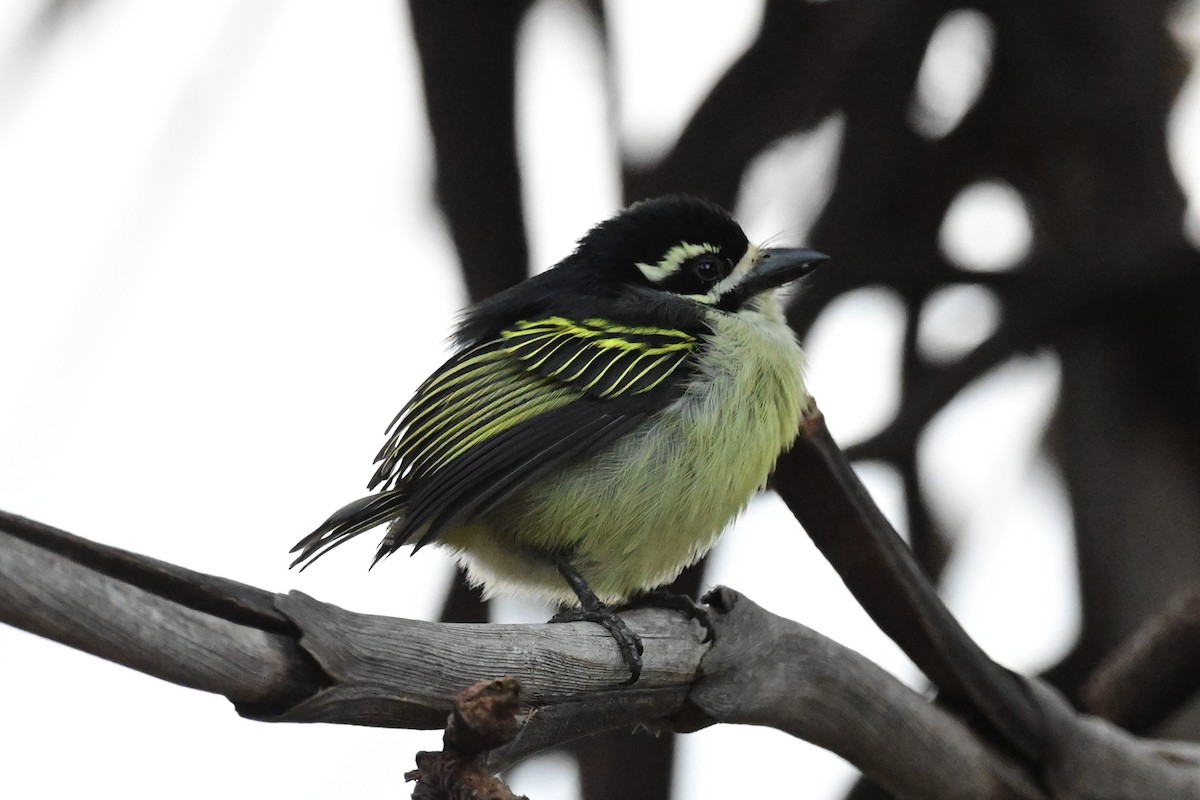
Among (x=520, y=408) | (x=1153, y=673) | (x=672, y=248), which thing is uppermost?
(x=672, y=248)

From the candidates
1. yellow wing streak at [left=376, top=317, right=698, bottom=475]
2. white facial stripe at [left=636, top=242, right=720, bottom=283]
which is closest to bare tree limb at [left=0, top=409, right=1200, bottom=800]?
yellow wing streak at [left=376, top=317, right=698, bottom=475]

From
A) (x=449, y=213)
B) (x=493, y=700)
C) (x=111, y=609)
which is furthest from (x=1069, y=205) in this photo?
(x=111, y=609)

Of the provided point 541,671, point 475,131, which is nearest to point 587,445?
point 541,671

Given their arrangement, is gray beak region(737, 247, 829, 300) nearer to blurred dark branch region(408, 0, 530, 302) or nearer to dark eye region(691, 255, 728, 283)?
dark eye region(691, 255, 728, 283)

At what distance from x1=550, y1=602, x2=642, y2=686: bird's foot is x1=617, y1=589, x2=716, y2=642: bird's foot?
0.17 m

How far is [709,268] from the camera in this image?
3.52m

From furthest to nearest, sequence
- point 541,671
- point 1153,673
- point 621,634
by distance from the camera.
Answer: point 1153,673 < point 621,634 < point 541,671

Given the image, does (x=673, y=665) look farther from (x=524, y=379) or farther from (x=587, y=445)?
(x=524, y=379)

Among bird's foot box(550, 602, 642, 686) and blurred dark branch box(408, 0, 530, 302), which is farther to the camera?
blurred dark branch box(408, 0, 530, 302)

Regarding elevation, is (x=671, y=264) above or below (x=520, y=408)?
above

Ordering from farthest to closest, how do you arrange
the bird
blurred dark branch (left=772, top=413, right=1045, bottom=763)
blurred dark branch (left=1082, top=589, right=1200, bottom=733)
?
blurred dark branch (left=1082, top=589, right=1200, bottom=733)
blurred dark branch (left=772, top=413, right=1045, bottom=763)
the bird

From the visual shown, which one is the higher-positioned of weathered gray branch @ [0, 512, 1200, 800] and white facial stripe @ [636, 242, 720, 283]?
white facial stripe @ [636, 242, 720, 283]

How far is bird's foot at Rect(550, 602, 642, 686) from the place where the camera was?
2502mm

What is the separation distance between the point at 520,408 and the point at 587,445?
20 cm
